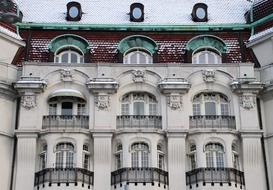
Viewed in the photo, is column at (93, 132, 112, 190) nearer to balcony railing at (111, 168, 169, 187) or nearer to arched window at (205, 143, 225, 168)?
balcony railing at (111, 168, 169, 187)

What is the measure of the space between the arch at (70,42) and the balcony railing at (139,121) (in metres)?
6.36

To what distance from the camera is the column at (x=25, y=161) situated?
3719 cm

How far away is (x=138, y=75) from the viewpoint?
4034cm

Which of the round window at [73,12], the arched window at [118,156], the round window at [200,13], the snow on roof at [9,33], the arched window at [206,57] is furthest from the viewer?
the round window at [200,13]

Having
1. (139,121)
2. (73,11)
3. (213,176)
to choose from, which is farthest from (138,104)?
(73,11)

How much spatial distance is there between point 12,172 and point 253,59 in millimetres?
17595

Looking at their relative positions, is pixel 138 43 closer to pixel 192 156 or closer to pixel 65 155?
pixel 192 156

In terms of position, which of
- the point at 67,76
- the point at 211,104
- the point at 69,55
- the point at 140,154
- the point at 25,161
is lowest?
the point at 25,161

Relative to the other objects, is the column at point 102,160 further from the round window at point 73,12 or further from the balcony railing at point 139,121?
the round window at point 73,12

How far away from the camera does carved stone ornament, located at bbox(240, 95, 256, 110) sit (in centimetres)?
3969

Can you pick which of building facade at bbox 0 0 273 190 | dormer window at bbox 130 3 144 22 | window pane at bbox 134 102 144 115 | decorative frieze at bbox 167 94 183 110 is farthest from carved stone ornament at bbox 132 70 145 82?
dormer window at bbox 130 3 144 22

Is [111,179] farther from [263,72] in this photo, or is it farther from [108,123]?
[263,72]

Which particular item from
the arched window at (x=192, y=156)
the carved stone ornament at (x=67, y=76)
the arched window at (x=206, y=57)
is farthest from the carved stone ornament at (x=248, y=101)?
the carved stone ornament at (x=67, y=76)

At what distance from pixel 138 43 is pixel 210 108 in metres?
7.00
